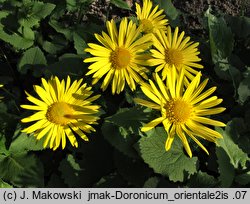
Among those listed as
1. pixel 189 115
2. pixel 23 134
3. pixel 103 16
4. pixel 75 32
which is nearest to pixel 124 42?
pixel 75 32

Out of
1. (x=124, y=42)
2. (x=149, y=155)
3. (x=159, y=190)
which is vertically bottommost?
(x=159, y=190)

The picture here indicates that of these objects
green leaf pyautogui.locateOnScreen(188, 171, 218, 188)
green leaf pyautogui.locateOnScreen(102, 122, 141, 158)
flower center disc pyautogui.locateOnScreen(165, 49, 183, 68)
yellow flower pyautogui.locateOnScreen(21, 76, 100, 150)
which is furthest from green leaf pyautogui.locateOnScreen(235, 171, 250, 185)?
yellow flower pyautogui.locateOnScreen(21, 76, 100, 150)

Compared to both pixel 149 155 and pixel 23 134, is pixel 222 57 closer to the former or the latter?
pixel 149 155

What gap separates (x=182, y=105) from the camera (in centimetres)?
215

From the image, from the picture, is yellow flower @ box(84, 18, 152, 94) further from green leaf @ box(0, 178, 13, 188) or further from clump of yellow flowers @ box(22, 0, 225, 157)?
green leaf @ box(0, 178, 13, 188)

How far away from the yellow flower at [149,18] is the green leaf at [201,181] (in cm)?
89

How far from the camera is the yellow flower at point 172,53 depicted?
2377 mm

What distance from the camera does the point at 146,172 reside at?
2.45 meters

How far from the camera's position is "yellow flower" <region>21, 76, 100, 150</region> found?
215 centimetres

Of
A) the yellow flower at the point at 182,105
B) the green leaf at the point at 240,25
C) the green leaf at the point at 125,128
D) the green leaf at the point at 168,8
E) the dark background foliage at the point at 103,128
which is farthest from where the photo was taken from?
the green leaf at the point at 240,25

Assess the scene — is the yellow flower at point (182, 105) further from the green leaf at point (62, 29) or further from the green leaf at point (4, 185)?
the green leaf at point (4, 185)

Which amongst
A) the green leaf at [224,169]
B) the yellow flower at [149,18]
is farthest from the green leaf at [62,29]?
the green leaf at [224,169]

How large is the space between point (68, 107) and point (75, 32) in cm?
55

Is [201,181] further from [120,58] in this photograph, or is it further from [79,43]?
[79,43]
